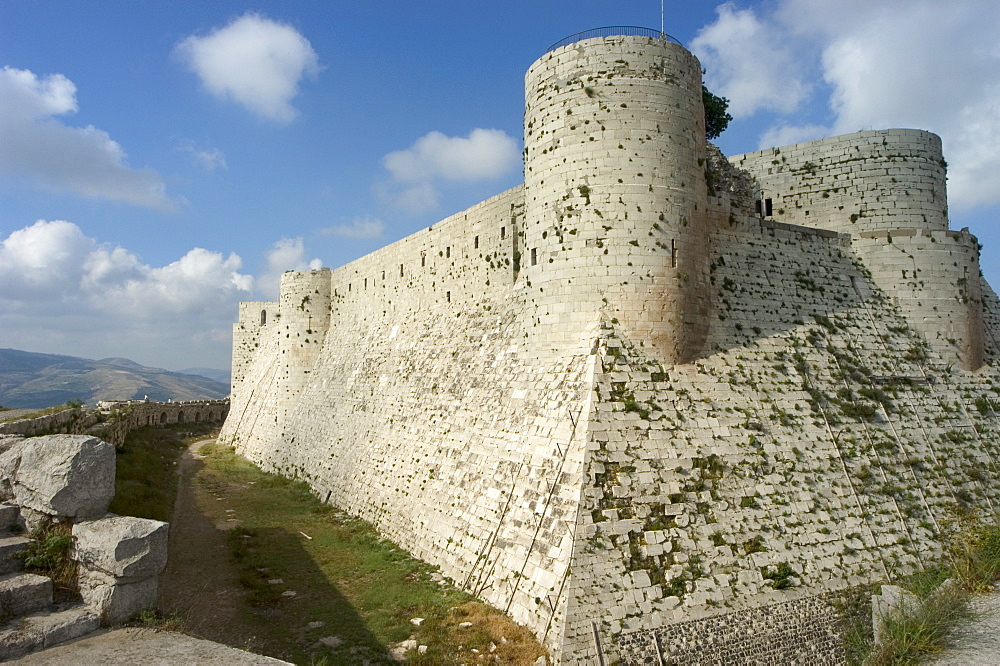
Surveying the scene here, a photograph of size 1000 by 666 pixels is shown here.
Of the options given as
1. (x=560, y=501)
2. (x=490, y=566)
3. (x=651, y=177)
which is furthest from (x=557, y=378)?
(x=651, y=177)

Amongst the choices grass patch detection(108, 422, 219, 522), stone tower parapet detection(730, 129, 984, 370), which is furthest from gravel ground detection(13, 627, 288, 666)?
stone tower parapet detection(730, 129, 984, 370)

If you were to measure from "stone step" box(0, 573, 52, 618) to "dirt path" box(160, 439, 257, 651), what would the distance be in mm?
1331

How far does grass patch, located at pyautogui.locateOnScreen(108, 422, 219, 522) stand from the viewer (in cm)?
1599

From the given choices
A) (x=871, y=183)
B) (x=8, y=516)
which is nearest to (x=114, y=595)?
(x=8, y=516)

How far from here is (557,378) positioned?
1302 cm

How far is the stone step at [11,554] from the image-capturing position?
721 cm

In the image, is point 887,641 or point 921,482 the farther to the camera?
point 921,482

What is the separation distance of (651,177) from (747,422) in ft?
18.8

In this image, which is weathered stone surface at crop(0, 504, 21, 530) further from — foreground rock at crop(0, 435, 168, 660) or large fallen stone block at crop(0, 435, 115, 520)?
large fallen stone block at crop(0, 435, 115, 520)

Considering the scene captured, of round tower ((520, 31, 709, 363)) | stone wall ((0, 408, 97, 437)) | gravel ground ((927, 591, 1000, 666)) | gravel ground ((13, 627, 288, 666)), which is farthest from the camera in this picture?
round tower ((520, 31, 709, 363))

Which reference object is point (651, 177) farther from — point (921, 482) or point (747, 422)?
point (921, 482)

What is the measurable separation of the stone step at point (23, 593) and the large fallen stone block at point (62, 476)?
37.6 inches

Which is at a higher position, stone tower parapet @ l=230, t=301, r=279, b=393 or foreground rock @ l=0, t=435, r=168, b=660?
stone tower parapet @ l=230, t=301, r=279, b=393

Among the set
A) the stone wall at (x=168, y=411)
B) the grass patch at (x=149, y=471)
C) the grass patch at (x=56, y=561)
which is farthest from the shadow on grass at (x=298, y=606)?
the stone wall at (x=168, y=411)
